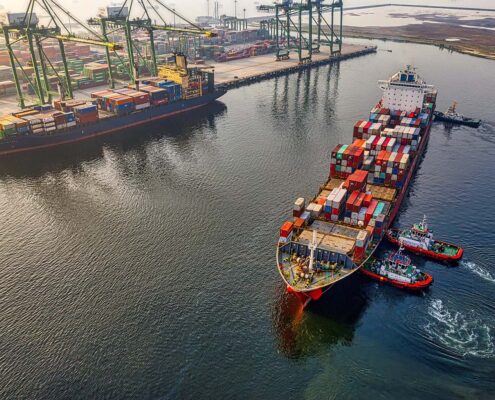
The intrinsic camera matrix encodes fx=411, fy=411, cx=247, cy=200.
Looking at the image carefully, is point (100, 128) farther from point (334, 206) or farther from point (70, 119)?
point (334, 206)

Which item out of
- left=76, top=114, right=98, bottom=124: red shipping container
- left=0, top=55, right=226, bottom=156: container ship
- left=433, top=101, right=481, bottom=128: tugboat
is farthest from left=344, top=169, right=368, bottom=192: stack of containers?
left=76, top=114, right=98, bottom=124: red shipping container

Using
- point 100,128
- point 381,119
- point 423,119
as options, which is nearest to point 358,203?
point 381,119

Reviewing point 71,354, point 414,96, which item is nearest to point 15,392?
point 71,354

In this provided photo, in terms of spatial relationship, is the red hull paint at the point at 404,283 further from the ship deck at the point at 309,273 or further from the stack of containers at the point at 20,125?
the stack of containers at the point at 20,125

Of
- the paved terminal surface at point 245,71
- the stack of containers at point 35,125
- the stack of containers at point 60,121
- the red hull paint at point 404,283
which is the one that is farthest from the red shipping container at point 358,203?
the paved terminal surface at point 245,71

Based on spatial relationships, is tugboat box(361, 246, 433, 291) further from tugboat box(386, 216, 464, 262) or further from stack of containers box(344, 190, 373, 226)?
stack of containers box(344, 190, 373, 226)

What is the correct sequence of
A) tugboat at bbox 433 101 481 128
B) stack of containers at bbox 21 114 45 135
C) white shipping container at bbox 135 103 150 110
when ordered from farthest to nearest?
white shipping container at bbox 135 103 150 110
tugboat at bbox 433 101 481 128
stack of containers at bbox 21 114 45 135
